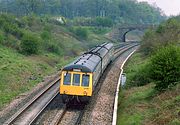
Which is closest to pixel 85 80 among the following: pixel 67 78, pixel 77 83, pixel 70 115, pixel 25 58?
pixel 77 83

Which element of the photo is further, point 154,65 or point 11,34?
point 11,34

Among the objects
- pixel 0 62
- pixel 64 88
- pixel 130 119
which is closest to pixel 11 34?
pixel 0 62

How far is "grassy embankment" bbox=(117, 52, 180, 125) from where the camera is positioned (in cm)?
1711

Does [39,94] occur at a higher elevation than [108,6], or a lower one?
lower

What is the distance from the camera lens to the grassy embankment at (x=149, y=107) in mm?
17112

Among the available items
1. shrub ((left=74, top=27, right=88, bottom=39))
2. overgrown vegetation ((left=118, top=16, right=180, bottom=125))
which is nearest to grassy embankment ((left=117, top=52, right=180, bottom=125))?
overgrown vegetation ((left=118, top=16, right=180, bottom=125))

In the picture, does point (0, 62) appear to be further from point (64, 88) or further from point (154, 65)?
point (154, 65)

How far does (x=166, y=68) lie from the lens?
2164cm

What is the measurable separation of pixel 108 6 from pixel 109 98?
123 m

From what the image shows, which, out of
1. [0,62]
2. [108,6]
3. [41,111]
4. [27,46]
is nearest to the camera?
[41,111]

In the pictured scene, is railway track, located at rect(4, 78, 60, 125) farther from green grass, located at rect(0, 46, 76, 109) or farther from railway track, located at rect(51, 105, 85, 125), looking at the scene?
green grass, located at rect(0, 46, 76, 109)

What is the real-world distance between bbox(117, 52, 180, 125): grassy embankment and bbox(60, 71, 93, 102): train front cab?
2.41 metres

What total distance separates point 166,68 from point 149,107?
284 cm

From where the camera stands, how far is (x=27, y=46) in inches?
1833
